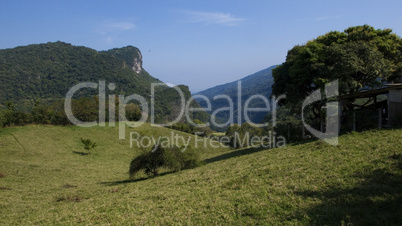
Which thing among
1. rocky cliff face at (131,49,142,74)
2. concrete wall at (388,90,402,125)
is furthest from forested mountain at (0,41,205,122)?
concrete wall at (388,90,402,125)

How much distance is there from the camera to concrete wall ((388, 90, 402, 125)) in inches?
524

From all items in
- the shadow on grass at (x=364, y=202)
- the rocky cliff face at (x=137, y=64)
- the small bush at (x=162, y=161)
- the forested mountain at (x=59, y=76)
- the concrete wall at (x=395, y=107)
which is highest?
the rocky cliff face at (x=137, y=64)

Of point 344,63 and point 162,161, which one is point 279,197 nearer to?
point 162,161

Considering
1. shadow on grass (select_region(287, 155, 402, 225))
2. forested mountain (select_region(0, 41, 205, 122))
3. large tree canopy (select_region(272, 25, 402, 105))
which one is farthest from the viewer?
forested mountain (select_region(0, 41, 205, 122))

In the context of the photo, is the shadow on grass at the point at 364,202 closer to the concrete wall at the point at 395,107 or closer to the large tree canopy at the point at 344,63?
the concrete wall at the point at 395,107

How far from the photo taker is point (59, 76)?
106 m

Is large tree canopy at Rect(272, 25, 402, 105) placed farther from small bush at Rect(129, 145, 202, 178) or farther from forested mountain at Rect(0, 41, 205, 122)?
forested mountain at Rect(0, 41, 205, 122)

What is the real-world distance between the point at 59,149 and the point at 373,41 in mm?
30041

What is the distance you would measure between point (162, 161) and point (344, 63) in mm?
11007

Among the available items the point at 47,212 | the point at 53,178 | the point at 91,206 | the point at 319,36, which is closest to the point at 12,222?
the point at 47,212

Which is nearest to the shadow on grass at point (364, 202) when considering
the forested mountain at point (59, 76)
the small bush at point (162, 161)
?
the small bush at point (162, 161)

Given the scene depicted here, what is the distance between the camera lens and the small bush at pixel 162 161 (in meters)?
15.9

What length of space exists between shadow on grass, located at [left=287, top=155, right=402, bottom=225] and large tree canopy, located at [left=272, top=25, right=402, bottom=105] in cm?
999

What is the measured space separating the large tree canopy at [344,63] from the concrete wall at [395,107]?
2.68 m
